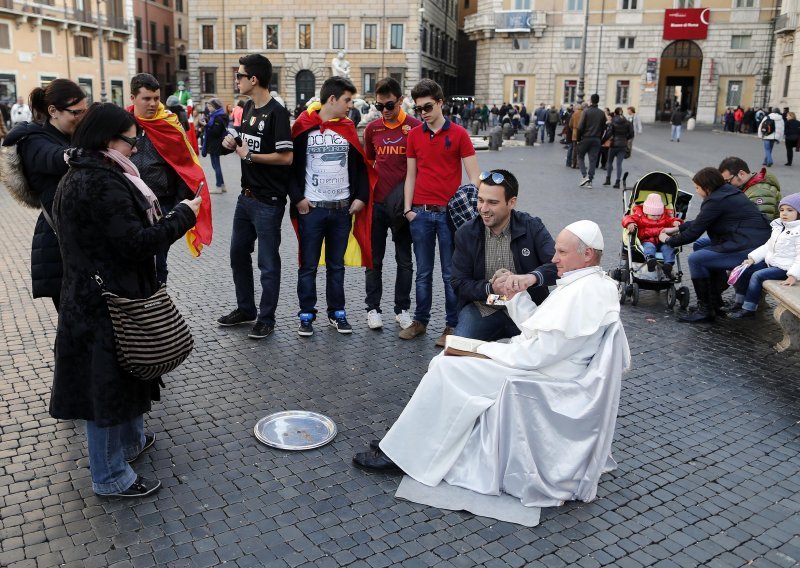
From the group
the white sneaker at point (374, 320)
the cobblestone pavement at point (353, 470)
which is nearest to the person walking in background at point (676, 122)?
the cobblestone pavement at point (353, 470)

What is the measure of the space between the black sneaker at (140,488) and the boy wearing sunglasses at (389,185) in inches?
116

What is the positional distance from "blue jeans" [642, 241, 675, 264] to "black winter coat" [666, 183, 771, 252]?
652 millimetres

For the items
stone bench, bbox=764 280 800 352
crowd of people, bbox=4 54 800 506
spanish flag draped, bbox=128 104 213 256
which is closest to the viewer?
crowd of people, bbox=4 54 800 506

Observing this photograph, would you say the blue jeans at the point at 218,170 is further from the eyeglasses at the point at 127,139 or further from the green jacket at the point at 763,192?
the eyeglasses at the point at 127,139

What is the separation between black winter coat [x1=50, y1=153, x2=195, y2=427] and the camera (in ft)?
11.1

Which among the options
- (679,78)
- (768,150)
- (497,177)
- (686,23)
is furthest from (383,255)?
(679,78)

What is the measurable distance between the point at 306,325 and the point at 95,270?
9.56ft

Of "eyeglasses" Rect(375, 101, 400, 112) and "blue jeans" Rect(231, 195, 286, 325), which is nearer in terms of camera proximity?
"blue jeans" Rect(231, 195, 286, 325)

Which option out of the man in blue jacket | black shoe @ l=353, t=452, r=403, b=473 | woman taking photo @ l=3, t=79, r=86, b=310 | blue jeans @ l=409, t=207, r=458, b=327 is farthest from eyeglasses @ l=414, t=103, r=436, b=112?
black shoe @ l=353, t=452, r=403, b=473

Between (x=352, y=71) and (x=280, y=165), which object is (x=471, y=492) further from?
Result: (x=352, y=71)

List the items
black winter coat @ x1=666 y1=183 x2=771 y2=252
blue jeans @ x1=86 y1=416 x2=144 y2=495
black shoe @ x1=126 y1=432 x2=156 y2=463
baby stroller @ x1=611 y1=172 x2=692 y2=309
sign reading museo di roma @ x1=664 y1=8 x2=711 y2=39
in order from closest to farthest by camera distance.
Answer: blue jeans @ x1=86 y1=416 x2=144 y2=495 → black shoe @ x1=126 y1=432 x2=156 y2=463 → black winter coat @ x1=666 y1=183 x2=771 y2=252 → baby stroller @ x1=611 y1=172 x2=692 y2=309 → sign reading museo di roma @ x1=664 y1=8 x2=711 y2=39

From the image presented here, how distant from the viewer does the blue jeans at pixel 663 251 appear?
7504 mm

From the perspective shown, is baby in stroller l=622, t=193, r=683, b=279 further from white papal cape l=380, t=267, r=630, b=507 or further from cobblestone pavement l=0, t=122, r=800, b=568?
white papal cape l=380, t=267, r=630, b=507

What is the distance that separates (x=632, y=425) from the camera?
4730 millimetres
